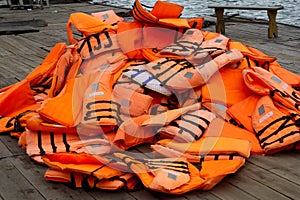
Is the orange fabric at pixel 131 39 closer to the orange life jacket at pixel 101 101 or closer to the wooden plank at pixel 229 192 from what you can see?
the orange life jacket at pixel 101 101

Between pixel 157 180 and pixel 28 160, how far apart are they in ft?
3.00

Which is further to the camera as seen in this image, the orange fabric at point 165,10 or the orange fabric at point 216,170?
the orange fabric at point 165,10

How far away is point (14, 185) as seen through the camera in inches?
110

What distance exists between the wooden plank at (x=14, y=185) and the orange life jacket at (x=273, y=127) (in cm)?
134

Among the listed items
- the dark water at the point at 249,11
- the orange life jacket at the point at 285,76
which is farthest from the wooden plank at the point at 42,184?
the dark water at the point at 249,11

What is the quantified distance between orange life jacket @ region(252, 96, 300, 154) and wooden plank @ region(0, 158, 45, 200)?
1.34 m

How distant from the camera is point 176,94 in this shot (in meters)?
3.40

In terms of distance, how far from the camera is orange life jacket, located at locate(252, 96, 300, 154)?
9.82 feet

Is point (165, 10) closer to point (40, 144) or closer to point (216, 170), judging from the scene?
point (40, 144)

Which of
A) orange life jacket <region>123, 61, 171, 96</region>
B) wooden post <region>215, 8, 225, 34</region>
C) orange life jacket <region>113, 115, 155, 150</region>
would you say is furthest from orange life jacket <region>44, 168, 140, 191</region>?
wooden post <region>215, 8, 225, 34</region>

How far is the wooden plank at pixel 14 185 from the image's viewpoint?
2.66 meters

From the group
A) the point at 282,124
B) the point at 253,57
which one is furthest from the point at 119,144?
the point at 253,57

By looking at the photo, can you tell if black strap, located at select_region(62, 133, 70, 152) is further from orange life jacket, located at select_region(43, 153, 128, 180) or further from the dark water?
the dark water

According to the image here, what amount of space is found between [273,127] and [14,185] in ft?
5.02
